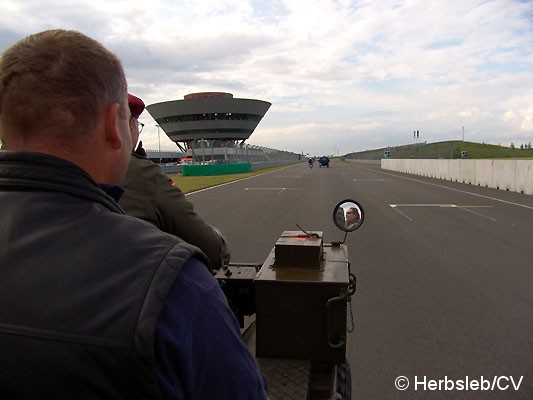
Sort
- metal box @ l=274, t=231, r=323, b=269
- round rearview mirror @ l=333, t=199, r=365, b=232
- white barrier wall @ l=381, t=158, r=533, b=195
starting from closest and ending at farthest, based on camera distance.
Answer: metal box @ l=274, t=231, r=323, b=269 < round rearview mirror @ l=333, t=199, r=365, b=232 < white barrier wall @ l=381, t=158, r=533, b=195

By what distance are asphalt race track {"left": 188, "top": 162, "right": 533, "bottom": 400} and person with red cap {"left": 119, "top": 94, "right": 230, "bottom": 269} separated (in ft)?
6.20

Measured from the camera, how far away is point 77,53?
46.1 inches

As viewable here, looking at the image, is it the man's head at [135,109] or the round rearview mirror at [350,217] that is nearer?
the man's head at [135,109]

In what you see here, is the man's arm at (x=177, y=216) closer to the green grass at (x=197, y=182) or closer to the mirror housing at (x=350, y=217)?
the mirror housing at (x=350, y=217)

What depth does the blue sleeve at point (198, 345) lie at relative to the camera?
3.26 feet

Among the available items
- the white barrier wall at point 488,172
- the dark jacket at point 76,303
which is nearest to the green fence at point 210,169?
the white barrier wall at point 488,172

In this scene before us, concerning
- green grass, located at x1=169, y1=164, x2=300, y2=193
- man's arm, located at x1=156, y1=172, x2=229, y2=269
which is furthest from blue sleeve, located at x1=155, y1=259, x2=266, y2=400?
green grass, located at x1=169, y1=164, x2=300, y2=193

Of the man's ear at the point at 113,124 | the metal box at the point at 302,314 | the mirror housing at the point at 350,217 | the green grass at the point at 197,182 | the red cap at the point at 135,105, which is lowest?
the green grass at the point at 197,182

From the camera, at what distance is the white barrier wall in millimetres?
18470

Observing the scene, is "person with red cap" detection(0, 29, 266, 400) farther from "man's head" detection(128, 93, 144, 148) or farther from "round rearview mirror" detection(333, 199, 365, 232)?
"round rearview mirror" detection(333, 199, 365, 232)

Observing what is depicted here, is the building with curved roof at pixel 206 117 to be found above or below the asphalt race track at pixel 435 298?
above

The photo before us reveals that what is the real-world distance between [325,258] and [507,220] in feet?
33.4

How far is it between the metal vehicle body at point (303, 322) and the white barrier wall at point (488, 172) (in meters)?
18.3

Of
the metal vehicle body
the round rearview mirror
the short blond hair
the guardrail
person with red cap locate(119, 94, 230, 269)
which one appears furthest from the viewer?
the guardrail
